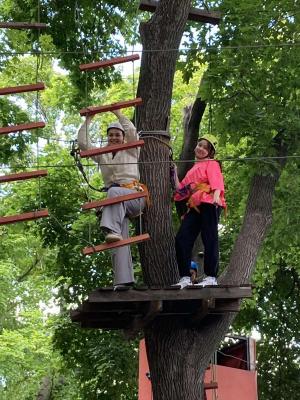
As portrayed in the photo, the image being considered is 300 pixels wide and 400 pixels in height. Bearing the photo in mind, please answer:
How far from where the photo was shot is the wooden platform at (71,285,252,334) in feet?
18.5

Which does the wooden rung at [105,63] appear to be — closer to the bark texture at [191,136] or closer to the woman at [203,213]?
the woman at [203,213]

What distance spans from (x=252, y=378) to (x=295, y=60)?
5.64 m

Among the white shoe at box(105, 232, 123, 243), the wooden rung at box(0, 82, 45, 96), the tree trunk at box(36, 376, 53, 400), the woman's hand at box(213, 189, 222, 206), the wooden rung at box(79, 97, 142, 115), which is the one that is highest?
Answer: the wooden rung at box(0, 82, 45, 96)

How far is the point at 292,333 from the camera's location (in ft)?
50.1

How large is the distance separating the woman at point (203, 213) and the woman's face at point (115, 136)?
710 mm

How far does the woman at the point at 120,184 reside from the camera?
5.85 m

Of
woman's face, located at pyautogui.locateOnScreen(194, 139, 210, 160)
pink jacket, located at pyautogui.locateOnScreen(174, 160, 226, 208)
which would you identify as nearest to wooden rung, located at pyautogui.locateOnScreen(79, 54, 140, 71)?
woman's face, located at pyautogui.locateOnScreen(194, 139, 210, 160)

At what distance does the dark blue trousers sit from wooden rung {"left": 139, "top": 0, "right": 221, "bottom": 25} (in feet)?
8.38

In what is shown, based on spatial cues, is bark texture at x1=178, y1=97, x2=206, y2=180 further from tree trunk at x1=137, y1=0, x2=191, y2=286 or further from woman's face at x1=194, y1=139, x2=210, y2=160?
woman's face at x1=194, y1=139, x2=210, y2=160

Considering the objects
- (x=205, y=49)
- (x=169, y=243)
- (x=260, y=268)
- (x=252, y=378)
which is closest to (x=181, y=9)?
(x=205, y=49)

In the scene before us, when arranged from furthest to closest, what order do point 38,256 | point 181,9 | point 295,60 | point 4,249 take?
point 38,256
point 4,249
point 295,60
point 181,9

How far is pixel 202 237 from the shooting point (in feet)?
20.4

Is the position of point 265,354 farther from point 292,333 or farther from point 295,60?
point 295,60

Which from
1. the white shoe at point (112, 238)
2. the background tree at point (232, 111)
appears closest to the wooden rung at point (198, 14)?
the background tree at point (232, 111)
